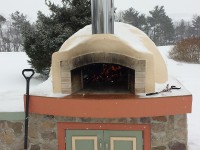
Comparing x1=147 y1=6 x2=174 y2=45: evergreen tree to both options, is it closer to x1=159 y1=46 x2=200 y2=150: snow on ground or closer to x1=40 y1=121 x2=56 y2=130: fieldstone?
x1=159 y1=46 x2=200 y2=150: snow on ground

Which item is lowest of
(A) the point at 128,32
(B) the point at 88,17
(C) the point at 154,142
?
(C) the point at 154,142

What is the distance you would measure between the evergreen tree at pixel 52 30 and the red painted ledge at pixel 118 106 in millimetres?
7397

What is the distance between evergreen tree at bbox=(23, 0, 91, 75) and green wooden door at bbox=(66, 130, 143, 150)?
24.3 feet

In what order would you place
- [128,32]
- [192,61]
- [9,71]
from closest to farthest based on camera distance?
[128,32], [9,71], [192,61]

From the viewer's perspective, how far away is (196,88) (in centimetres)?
1235

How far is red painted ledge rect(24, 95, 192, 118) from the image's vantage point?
14.8 ft

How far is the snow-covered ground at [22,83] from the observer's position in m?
5.87

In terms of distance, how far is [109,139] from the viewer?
187 inches

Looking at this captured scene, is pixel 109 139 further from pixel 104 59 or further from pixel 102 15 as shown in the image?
pixel 102 15

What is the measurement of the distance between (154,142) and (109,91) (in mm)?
1084

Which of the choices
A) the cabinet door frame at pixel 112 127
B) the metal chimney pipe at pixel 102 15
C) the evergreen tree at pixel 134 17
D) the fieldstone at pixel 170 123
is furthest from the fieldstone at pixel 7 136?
the evergreen tree at pixel 134 17

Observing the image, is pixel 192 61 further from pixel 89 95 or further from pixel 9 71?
pixel 89 95

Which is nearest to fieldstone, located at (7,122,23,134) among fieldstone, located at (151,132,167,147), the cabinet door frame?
the cabinet door frame

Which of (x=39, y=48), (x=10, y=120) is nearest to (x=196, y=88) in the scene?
(x=39, y=48)
